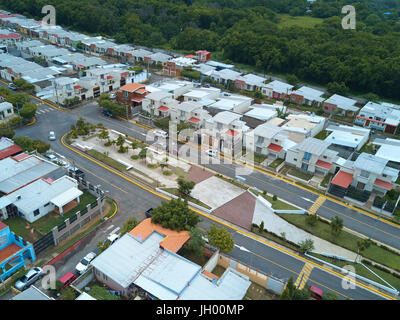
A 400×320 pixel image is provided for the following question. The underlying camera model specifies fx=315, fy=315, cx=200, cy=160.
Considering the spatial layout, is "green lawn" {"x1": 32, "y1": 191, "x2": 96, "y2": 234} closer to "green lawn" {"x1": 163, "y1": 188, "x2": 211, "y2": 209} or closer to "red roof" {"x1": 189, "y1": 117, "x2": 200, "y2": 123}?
"green lawn" {"x1": 163, "y1": 188, "x2": 211, "y2": 209}

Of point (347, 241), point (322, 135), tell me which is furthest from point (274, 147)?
point (347, 241)

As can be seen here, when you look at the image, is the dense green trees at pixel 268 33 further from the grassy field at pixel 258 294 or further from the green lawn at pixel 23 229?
the green lawn at pixel 23 229

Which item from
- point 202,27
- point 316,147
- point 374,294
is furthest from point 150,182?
point 202,27

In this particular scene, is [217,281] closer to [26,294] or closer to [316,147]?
[26,294]

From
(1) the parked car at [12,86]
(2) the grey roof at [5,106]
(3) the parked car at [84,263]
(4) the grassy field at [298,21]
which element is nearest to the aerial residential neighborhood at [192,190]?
(3) the parked car at [84,263]

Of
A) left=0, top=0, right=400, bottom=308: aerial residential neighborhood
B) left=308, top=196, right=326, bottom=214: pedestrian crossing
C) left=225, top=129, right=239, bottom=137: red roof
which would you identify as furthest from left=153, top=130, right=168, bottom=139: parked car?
left=308, top=196, right=326, bottom=214: pedestrian crossing

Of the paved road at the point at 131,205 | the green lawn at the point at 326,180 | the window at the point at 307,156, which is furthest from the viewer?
the window at the point at 307,156

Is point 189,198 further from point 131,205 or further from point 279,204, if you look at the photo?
point 279,204
